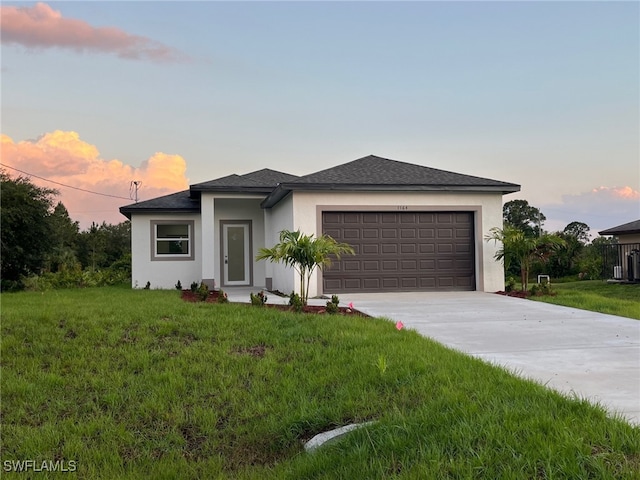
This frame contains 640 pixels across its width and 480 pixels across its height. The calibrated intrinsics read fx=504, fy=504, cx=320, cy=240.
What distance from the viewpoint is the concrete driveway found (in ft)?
16.1

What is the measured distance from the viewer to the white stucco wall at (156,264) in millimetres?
17969

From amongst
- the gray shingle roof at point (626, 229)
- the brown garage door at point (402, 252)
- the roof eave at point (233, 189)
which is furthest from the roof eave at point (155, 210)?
the gray shingle roof at point (626, 229)

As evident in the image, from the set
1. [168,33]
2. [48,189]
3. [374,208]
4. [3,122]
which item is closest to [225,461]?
[374,208]

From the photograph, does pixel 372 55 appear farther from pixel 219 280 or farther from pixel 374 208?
pixel 219 280

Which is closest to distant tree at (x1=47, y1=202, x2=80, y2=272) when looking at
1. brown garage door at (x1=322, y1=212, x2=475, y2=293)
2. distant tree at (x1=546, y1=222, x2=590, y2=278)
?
brown garage door at (x1=322, y1=212, x2=475, y2=293)

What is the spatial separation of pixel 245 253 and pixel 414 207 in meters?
7.22

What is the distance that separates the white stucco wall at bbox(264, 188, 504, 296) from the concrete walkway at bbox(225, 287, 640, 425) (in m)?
2.30

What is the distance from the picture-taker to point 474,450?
121 inches

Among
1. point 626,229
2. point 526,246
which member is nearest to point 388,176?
point 526,246

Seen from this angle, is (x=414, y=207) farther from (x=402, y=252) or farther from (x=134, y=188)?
(x=134, y=188)

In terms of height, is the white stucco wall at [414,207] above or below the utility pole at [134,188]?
below

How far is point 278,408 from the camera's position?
187 inches

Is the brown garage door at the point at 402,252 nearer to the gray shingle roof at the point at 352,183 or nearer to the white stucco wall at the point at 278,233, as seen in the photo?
the gray shingle roof at the point at 352,183

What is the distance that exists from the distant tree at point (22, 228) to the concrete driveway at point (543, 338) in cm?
1113
